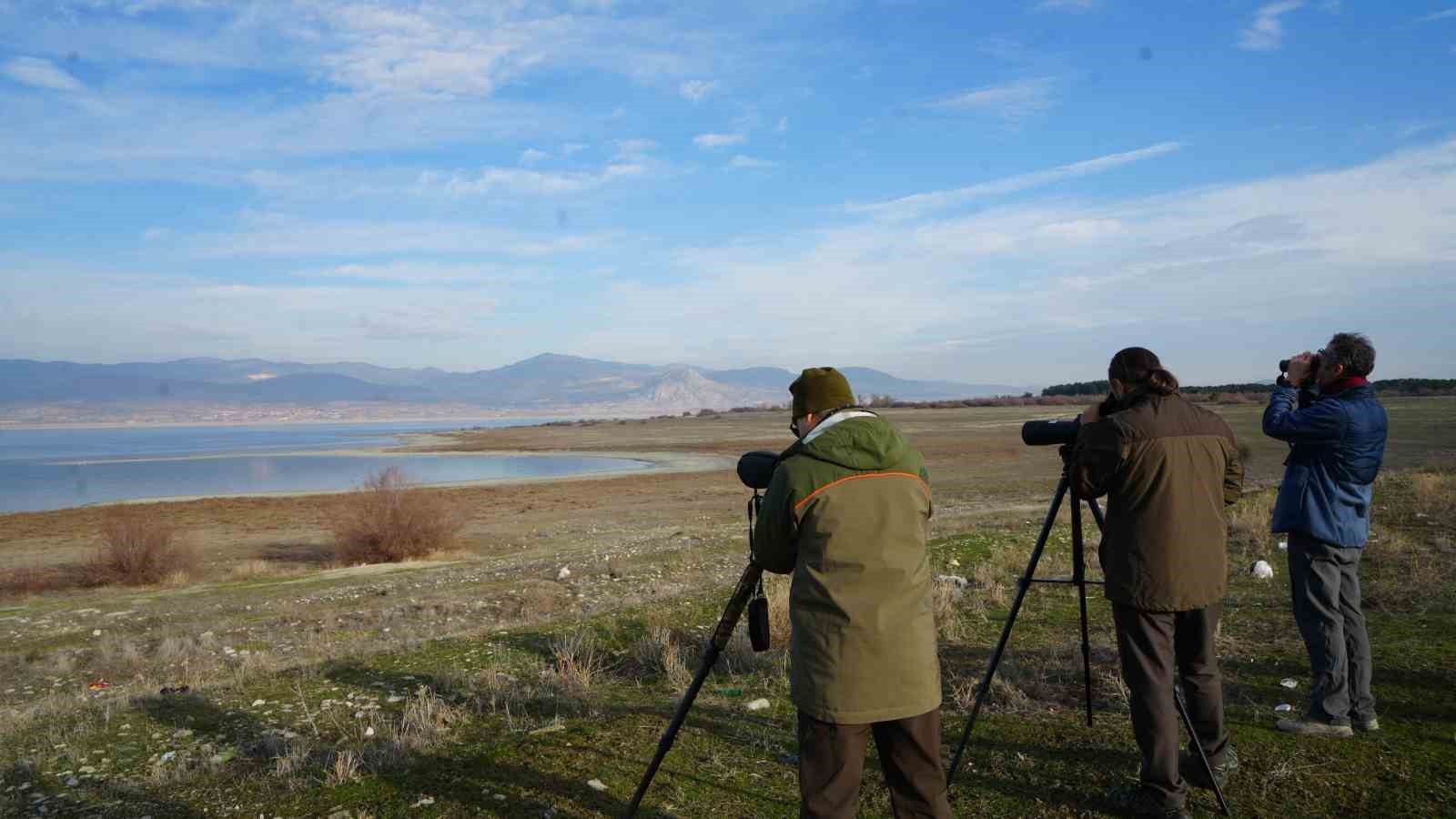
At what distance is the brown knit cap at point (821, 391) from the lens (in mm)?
3035

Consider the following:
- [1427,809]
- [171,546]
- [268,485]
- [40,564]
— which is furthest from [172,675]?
[268,485]

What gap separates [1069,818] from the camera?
144 inches

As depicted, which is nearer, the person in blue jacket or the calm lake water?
the person in blue jacket

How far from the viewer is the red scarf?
4359 millimetres

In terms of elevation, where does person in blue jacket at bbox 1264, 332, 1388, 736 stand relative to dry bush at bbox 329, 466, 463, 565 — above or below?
above

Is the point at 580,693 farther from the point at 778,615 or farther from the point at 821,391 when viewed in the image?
the point at 821,391

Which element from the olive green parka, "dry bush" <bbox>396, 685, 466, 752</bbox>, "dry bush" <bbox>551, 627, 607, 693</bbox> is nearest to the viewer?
the olive green parka

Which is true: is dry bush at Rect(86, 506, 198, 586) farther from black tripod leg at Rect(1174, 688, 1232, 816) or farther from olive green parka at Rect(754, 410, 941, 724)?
black tripod leg at Rect(1174, 688, 1232, 816)

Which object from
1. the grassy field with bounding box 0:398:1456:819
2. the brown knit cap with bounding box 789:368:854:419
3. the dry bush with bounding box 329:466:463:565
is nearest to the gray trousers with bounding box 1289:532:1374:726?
the grassy field with bounding box 0:398:1456:819

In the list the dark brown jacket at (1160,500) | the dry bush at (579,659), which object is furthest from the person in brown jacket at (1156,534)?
the dry bush at (579,659)

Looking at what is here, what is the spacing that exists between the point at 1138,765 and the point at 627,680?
145 inches

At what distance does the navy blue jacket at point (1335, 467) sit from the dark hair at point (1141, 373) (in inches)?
53.3

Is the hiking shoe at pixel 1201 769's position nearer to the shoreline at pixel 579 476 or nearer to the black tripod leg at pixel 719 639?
the black tripod leg at pixel 719 639

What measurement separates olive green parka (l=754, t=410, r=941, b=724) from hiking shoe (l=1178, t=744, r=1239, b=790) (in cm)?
171
